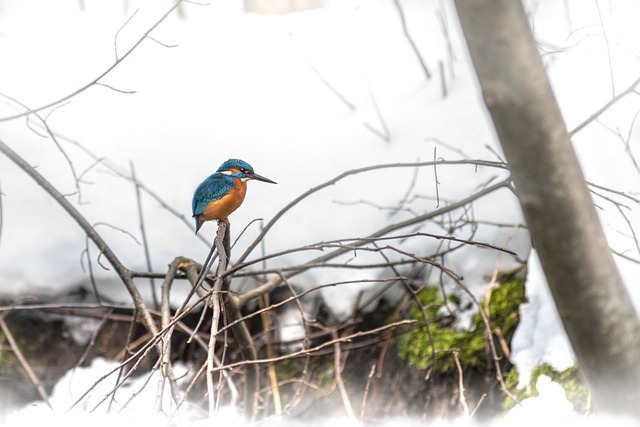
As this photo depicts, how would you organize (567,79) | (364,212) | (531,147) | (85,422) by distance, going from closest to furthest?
(531,147), (85,422), (364,212), (567,79)

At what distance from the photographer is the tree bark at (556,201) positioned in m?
0.72

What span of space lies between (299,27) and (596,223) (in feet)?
5.08

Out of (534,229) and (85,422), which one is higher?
(534,229)

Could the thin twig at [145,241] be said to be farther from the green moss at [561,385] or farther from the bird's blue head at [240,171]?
the green moss at [561,385]

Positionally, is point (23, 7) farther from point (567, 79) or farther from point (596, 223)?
point (596, 223)

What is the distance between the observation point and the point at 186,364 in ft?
5.36

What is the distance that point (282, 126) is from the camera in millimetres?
1799

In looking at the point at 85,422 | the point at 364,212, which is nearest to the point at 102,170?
the point at 364,212

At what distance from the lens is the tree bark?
721mm

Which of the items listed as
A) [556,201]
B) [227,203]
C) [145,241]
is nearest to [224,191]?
[227,203]

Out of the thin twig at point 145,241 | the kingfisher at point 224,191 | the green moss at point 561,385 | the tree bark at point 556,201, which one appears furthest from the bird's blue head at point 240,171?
the green moss at point 561,385

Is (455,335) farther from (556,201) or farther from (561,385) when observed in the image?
(556,201)

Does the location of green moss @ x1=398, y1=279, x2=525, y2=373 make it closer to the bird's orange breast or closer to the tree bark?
the tree bark

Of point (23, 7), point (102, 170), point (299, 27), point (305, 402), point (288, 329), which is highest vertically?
point (23, 7)
